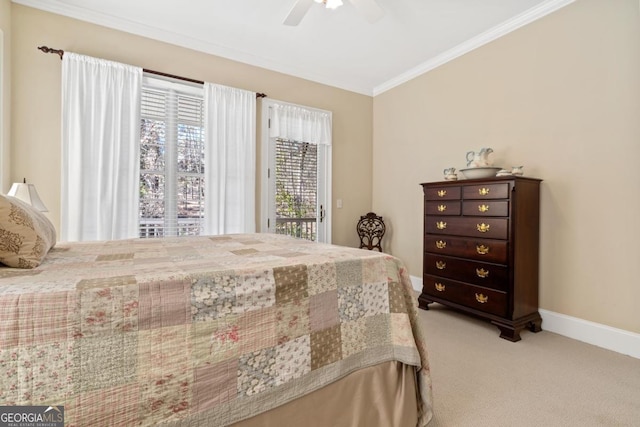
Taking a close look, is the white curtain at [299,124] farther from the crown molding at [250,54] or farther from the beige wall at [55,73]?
the crown molding at [250,54]

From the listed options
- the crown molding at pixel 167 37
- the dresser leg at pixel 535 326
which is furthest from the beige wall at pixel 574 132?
the crown molding at pixel 167 37

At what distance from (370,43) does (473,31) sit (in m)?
1.03

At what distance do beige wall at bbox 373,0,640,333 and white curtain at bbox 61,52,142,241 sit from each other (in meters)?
3.40

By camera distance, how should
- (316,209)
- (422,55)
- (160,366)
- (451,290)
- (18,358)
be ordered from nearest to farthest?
(18,358) < (160,366) < (451,290) < (422,55) < (316,209)

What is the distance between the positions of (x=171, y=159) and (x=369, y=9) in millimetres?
2355

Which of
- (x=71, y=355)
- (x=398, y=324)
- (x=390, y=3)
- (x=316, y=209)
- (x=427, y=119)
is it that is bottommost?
(x=398, y=324)

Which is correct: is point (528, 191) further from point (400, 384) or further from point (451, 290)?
point (400, 384)

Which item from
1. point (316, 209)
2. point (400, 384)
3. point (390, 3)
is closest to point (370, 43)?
point (390, 3)

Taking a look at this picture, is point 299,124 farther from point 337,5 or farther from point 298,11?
point 337,5

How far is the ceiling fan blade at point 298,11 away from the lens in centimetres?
220

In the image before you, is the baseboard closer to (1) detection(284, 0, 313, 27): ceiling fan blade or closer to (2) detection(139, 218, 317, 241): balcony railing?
(2) detection(139, 218, 317, 241): balcony railing

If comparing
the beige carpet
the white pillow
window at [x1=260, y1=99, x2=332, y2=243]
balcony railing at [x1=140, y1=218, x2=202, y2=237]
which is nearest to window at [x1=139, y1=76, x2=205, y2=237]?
balcony railing at [x1=140, y1=218, x2=202, y2=237]

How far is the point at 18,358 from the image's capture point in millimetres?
723

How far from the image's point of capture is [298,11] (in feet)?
7.51
